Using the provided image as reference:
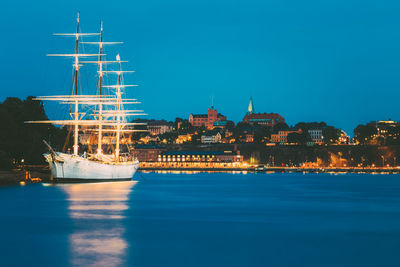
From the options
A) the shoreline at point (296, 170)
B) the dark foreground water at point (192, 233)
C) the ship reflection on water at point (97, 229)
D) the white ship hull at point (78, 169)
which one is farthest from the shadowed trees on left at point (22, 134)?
the shoreline at point (296, 170)

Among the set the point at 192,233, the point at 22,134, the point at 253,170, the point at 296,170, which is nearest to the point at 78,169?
the point at 22,134

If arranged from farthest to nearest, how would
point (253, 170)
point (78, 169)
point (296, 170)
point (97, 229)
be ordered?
point (253, 170)
point (296, 170)
point (78, 169)
point (97, 229)

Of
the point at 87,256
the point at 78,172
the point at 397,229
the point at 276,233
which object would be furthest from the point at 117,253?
the point at 78,172

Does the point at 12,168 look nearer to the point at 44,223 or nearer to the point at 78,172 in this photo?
the point at 78,172

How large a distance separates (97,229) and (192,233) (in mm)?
5791

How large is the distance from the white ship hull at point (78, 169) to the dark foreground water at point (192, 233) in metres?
16.8

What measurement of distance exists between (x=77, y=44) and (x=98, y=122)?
39.8 ft

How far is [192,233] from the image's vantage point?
34.2 meters

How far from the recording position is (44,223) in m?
38.1

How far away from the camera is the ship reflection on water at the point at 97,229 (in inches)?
1035

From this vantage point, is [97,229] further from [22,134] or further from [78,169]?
[22,134]

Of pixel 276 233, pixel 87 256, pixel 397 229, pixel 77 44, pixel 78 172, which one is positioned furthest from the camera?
pixel 77 44

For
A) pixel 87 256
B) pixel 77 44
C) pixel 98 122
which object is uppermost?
pixel 77 44

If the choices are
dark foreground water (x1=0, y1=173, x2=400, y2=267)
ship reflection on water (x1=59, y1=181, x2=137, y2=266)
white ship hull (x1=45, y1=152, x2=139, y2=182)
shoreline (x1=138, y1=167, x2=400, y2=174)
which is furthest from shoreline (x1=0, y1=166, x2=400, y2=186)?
dark foreground water (x1=0, y1=173, x2=400, y2=267)
